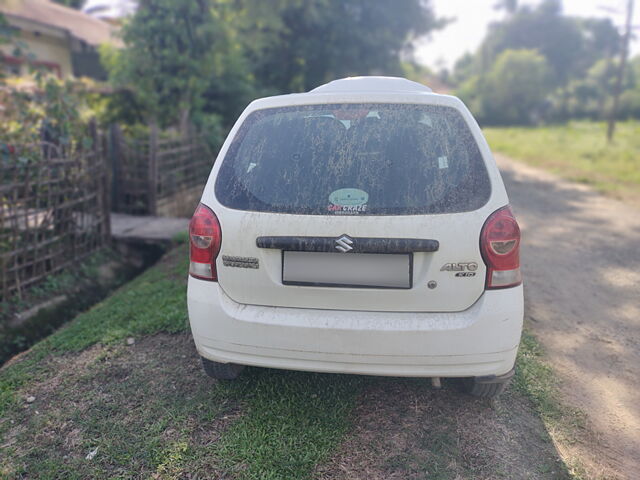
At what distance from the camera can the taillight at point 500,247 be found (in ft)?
8.02

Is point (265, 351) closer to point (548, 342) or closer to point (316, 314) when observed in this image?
point (316, 314)

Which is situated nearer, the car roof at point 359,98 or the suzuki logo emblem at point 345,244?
the suzuki logo emblem at point 345,244

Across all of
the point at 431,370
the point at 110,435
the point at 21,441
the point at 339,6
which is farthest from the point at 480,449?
the point at 339,6

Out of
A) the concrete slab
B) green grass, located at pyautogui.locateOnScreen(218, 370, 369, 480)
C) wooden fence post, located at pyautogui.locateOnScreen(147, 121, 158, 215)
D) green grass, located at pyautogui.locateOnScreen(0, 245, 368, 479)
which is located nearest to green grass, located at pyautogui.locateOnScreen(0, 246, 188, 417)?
green grass, located at pyautogui.locateOnScreen(0, 245, 368, 479)

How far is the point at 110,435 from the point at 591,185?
12.6 metres

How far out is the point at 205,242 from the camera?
267cm

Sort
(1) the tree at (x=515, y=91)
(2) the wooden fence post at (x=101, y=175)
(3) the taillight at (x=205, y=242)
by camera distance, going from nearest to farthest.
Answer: (3) the taillight at (x=205, y=242), (2) the wooden fence post at (x=101, y=175), (1) the tree at (x=515, y=91)

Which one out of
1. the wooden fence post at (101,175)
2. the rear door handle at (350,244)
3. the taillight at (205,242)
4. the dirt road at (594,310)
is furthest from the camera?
the wooden fence post at (101,175)

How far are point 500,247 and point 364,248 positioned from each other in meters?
0.65

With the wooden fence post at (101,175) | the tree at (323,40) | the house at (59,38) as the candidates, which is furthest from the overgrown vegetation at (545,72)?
the wooden fence post at (101,175)

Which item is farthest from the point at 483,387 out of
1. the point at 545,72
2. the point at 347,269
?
the point at 545,72

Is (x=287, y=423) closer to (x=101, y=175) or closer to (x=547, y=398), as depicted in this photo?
(x=547, y=398)

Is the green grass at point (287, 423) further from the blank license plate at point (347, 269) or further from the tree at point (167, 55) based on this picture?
the tree at point (167, 55)

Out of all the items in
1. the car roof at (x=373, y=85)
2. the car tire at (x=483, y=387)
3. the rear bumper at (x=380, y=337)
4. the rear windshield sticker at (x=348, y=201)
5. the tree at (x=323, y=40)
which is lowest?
the car tire at (x=483, y=387)
